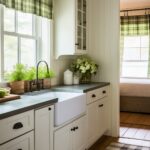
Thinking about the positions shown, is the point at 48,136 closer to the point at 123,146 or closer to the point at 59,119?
the point at 59,119

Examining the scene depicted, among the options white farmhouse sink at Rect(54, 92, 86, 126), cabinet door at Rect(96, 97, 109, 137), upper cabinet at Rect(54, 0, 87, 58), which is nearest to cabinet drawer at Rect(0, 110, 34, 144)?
white farmhouse sink at Rect(54, 92, 86, 126)

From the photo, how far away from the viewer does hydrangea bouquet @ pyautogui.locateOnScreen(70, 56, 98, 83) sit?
3869 mm

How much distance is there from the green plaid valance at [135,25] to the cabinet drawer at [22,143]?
6297 mm

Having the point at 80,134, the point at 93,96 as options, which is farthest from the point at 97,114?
the point at 80,134

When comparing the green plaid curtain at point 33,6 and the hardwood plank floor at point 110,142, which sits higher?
the green plaid curtain at point 33,6

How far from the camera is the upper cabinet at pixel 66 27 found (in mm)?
3527

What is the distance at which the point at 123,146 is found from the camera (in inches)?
145

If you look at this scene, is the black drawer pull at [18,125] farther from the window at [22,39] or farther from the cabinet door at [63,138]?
the window at [22,39]

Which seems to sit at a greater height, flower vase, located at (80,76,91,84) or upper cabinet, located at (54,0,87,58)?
upper cabinet, located at (54,0,87,58)

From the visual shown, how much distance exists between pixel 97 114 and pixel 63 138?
1143 millimetres

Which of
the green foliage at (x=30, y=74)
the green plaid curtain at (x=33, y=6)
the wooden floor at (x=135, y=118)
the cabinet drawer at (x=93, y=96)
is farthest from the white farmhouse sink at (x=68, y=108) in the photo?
the wooden floor at (x=135, y=118)

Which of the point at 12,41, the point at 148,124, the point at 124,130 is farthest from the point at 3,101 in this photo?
the point at 148,124

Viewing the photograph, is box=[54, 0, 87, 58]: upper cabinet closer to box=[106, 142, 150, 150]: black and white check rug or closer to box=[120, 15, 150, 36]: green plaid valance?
box=[106, 142, 150, 150]: black and white check rug

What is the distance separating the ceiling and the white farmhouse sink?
4596 millimetres
